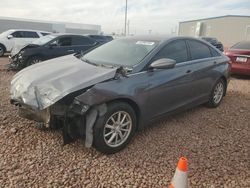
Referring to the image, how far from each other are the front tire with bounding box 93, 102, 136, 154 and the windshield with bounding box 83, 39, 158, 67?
2.41ft

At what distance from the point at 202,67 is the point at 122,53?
5.25 feet

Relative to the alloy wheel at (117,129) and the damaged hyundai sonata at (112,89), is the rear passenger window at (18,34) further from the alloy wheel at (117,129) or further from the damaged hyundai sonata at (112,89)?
the alloy wheel at (117,129)

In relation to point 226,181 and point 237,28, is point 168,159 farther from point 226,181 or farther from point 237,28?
point 237,28

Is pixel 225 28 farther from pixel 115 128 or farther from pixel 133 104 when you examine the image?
pixel 115 128

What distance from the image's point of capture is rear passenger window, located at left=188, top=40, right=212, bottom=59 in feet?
15.0

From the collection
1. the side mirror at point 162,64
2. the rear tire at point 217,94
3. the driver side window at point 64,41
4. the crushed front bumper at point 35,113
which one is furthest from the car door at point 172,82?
the driver side window at point 64,41

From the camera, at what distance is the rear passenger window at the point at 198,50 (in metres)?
4.58

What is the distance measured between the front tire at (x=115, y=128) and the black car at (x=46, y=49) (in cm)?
622

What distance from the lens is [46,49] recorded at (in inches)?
366

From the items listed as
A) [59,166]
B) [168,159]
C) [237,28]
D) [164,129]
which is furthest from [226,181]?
[237,28]

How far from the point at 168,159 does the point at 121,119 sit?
790mm

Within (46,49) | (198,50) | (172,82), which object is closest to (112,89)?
(172,82)

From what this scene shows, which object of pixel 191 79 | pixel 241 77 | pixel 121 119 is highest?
pixel 191 79

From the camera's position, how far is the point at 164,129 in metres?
4.07
